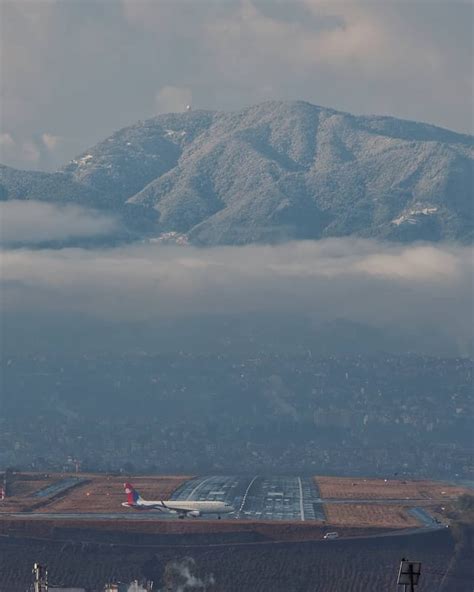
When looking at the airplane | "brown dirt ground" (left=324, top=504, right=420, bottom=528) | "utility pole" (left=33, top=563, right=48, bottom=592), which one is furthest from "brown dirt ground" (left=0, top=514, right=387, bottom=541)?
"utility pole" (left=33, top=563, right=48, bottom=592)

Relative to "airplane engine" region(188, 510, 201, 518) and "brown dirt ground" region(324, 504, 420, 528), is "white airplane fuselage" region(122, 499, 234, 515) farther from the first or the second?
"brown dirt ground" region(324, 504, 420, 528)

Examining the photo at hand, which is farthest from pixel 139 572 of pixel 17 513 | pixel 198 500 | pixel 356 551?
pixel 198 500

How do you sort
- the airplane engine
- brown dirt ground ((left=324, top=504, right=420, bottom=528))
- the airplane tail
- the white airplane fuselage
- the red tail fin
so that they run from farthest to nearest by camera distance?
the airplane tail < the red tail fin < the white airplane fuselage < the airplane engine < brown dirt ground ((left=324, top=504, right=420, bottom=528))

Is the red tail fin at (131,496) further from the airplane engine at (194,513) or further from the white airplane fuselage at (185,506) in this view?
the airplane engine at (194,513)

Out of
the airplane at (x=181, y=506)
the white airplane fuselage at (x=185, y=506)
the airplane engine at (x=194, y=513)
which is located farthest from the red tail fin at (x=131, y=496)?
the airplane engine at (x=194, y=513)

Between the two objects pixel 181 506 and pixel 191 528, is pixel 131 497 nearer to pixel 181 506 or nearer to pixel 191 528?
pixel 181 506

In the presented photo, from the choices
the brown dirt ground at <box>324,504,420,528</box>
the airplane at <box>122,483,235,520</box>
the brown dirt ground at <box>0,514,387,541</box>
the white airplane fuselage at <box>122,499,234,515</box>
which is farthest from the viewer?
the white airplane fuselage at <box>122,499,234,515</box>

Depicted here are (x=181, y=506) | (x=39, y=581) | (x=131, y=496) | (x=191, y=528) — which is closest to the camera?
(x=39, y=581)

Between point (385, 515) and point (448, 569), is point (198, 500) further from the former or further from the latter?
point (448, 569)

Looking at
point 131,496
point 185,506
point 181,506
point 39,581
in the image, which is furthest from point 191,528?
point 39,581
